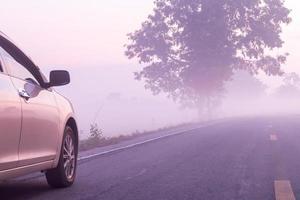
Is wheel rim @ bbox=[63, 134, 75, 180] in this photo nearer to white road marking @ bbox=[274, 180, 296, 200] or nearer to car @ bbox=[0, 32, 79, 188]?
car @ bbox=[0, 32, 79, 188]

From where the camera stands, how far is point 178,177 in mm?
7336

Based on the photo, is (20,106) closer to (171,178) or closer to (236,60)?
(171,178)

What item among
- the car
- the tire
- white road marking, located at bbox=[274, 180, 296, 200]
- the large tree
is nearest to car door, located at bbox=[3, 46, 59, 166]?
the car

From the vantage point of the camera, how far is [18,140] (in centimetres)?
502

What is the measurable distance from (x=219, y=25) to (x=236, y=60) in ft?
9.49

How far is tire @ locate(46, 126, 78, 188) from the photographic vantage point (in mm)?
6395

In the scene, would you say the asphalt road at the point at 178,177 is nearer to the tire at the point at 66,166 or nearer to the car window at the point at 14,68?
the tire at the point at 66,166

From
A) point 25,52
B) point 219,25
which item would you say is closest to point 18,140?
point 25,52

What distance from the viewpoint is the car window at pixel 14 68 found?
5.32 m

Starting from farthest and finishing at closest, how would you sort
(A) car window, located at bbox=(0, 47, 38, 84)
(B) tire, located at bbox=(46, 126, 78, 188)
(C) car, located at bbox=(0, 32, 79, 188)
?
(B) tire, located at bbox=(46, 126, 78, 188), (A) car window, located at bbox=(0, 47, 38, 84), (C) car, located at bbox=(0, 32, 79, 188)

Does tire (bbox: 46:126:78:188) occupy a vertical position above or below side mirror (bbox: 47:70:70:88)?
below

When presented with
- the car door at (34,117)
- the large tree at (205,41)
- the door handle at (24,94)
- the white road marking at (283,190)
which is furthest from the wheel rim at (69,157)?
the large tree at (205,41)

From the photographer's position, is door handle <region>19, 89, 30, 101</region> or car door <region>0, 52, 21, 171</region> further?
door handle <region>19, 89, 30, 101</region>

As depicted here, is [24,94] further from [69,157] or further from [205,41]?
[205,41]
